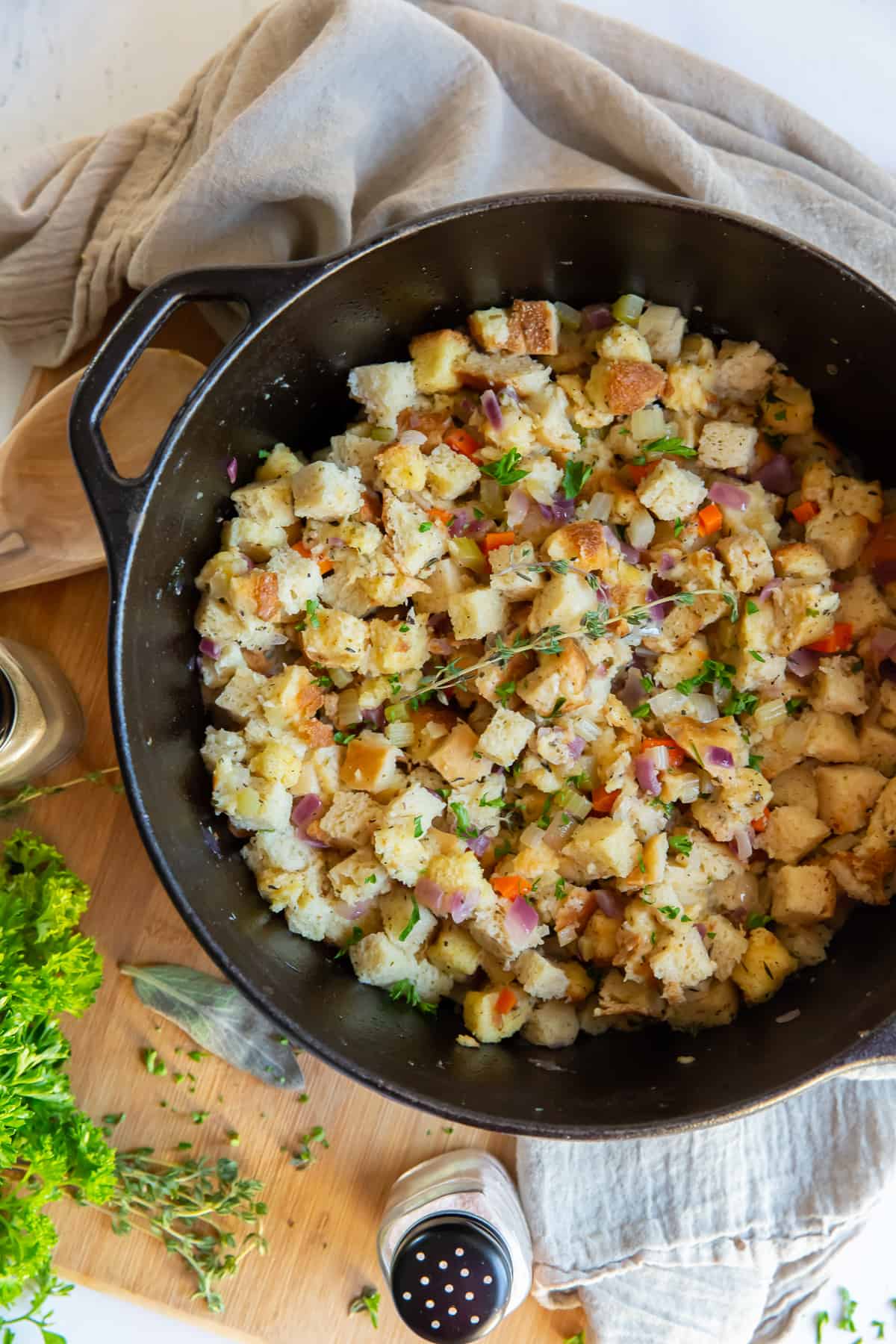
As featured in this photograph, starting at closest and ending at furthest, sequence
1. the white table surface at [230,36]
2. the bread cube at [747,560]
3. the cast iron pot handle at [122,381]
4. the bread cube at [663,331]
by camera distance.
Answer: the cast iron pot handle at [122,381] → the bread cube at [747,560] → the bread cube at [663,331] → the white table surface at [230,36]

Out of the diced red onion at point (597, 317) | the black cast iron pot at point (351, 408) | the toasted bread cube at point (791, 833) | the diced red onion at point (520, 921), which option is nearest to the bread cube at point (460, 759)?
the diced red onion at point (520, 921)

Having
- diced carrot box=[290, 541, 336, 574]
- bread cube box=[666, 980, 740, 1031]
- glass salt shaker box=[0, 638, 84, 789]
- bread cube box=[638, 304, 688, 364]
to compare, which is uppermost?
bread cube box=[638, 304, 688, 364]

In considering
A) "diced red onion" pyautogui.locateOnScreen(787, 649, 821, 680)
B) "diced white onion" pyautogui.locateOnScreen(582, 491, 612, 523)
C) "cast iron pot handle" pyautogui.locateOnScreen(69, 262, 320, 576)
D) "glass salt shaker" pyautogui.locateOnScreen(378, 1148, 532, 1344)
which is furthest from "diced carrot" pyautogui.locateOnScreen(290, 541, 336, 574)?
"glass salt shaker" pyautogui.locateOnScreen(378, 1148, 532, 1344)

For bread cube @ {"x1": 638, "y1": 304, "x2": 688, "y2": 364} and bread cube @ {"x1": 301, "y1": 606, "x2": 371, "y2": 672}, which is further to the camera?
bread cube @ {"x1": 638, "y1": 304, "x2": 688, "y2": 364}

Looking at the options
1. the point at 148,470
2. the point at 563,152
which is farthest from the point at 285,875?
the point at 563,152

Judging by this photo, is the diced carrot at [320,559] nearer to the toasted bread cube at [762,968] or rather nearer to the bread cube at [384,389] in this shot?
the bread cube at [384,389]

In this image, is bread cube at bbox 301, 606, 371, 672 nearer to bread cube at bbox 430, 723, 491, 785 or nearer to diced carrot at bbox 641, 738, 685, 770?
bread cube at bbox 430, 723, 491, 785
